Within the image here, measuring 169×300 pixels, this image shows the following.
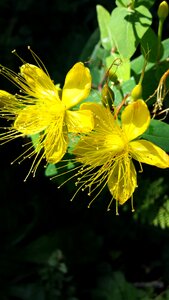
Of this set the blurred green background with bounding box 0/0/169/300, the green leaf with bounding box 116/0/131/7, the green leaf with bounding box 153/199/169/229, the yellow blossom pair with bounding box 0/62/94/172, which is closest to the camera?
the yellow blossom pair with bounding box 0/62/94/172

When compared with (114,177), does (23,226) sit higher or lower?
lower

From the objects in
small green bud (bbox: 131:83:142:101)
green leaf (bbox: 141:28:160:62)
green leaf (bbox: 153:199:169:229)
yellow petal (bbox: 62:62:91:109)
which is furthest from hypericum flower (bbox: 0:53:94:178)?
green leaf (bbox: 153:199:169:229)

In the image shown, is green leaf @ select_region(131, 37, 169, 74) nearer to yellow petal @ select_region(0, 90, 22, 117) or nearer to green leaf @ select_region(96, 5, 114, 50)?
green leaf @ select_region(96, 5, 114, 50)

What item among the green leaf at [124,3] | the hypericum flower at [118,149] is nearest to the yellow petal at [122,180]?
the hypericum flower at [118,149]

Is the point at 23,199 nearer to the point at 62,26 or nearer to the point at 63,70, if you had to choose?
A: the point at 63,70

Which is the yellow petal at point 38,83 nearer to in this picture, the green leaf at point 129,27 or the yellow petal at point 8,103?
the yellow petal at point 8,103

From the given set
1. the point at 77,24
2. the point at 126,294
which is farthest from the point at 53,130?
the point at 77,24
